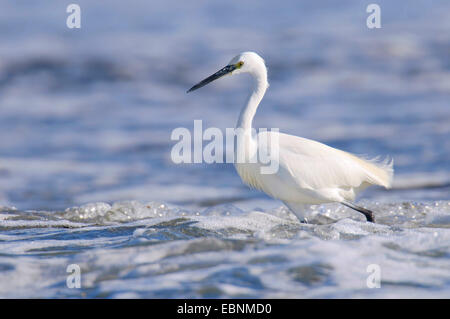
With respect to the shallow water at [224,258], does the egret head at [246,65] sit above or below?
above

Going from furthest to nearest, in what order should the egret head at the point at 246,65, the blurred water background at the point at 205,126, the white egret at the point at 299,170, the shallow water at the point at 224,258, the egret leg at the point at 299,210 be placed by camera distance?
the egret leg at the point at 299,210 < the egret head at the point at 246,65 < the white egret at the point at 299,170 < the blurred water background at the point at 205,126 < the shallow water at the point at 224,258

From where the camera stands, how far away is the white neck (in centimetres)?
709

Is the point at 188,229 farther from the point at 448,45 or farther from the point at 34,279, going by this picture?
the point at 448,45

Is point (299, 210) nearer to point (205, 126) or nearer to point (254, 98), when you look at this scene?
point (254, 98)

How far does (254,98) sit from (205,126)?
24.0 feet

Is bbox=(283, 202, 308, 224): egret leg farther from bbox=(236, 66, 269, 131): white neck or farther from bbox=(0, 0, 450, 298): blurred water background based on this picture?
bbox=(236, 66, 269, 131): white neck

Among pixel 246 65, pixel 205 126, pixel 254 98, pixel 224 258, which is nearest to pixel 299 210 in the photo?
pixel 254 98

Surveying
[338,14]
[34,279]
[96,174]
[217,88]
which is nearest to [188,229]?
[34,279]

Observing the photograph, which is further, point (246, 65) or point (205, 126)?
point (205, 126)

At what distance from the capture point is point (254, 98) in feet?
23.7

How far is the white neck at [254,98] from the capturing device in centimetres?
709

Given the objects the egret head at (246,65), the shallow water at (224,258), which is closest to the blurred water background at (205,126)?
the shallow water at (224,258)

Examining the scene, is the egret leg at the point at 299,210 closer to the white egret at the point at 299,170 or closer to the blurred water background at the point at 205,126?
the white egret at the point at 299,170
